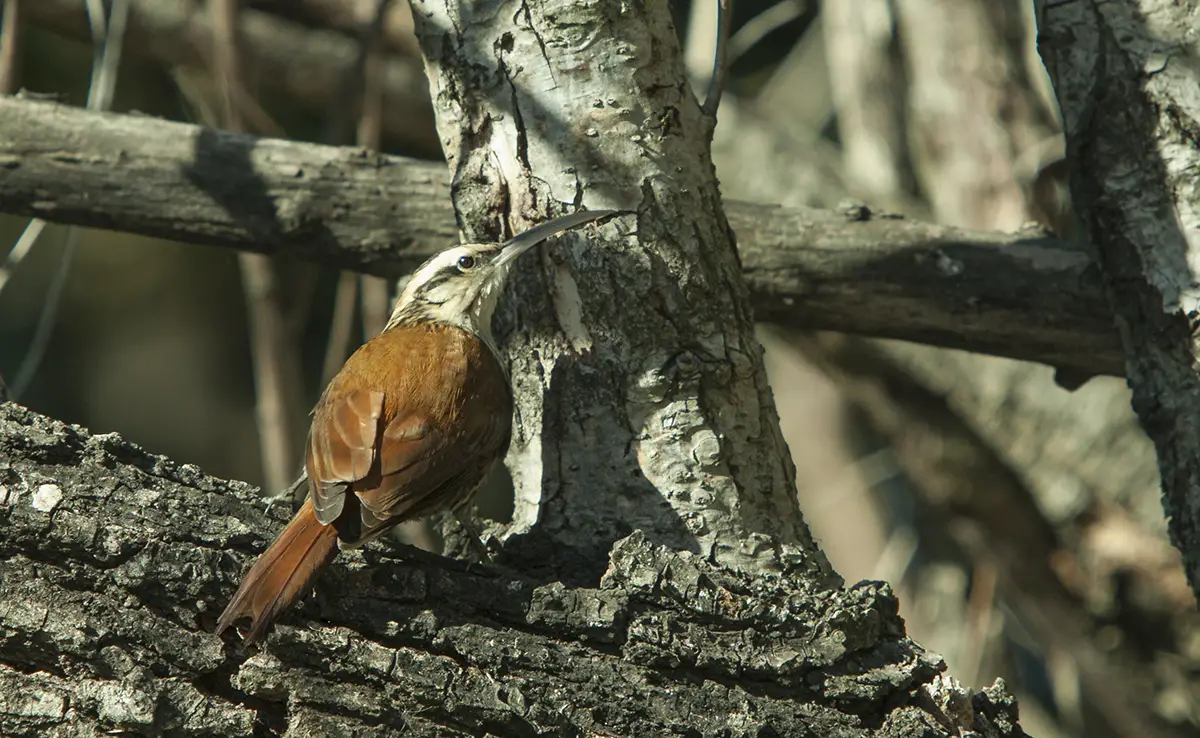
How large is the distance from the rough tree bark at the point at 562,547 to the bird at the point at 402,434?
0.07 meters

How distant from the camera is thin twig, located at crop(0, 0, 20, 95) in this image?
414 centimetres

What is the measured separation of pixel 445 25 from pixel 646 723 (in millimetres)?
1553

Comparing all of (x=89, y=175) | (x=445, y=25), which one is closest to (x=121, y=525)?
(x=445, y=25)

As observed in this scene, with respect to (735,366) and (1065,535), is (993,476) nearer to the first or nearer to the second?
(1065,535)

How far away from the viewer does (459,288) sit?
12.4ft

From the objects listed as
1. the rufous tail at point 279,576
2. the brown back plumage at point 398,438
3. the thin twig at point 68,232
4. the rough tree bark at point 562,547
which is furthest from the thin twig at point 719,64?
the thin twig at point 68,232

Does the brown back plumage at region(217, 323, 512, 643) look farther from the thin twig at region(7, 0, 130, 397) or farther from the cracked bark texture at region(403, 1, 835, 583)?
the thin twig at region(7, 0, 130, 397)

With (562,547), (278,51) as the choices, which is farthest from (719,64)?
(278,51)

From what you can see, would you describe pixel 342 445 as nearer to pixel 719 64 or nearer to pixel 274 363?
pixel 719 64

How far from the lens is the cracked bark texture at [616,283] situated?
2936 millimetres

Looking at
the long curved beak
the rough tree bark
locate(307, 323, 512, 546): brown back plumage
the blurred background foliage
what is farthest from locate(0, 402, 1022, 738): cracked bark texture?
the blurred background foliage

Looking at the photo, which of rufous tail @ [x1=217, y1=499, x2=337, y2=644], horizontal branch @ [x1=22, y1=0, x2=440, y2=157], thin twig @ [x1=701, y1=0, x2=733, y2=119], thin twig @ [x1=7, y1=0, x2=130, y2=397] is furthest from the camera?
horizontal branch @ [x1=22, y1=0, x2=440, y2=157]

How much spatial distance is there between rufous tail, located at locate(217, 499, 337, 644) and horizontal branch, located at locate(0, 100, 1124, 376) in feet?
5.06

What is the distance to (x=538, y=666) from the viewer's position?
2.49 meters
